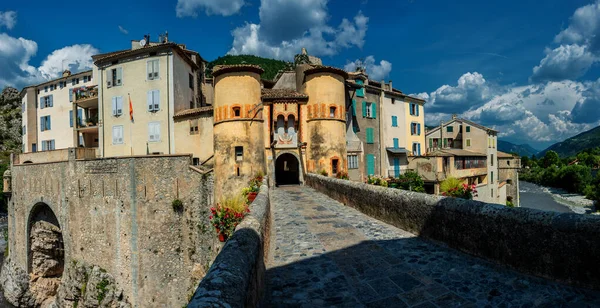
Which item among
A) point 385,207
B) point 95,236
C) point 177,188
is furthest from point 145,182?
point 385,207

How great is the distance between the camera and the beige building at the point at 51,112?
109ft

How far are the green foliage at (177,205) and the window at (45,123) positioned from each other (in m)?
27.1

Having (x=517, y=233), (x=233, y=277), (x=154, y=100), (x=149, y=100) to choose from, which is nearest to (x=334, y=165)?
(x=154, y=100)

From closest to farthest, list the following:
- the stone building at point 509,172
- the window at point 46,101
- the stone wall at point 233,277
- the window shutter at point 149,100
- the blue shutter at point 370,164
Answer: the stone wall at point 233,277 → the window shutter at point 149,100 → the blue shutter at point 370,164 → the window at point 46,101 → the stone building at point 509,172

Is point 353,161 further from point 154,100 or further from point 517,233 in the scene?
point 517,233

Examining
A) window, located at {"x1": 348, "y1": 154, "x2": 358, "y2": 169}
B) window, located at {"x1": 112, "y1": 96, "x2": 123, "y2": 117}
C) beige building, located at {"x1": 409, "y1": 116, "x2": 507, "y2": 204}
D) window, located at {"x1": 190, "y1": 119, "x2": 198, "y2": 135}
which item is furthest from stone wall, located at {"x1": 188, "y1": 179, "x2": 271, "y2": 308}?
beige building, located at {"x1": 409, "y1": 116, "x2": 507, "y2": 204}

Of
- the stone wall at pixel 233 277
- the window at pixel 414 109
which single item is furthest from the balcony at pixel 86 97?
the window at pixel 414 109

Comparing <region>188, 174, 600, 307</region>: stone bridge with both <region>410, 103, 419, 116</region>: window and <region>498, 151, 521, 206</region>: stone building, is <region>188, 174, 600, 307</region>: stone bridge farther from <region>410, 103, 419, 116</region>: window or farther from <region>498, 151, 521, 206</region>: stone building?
<region>498, 151, 521, 206</region>: stone building

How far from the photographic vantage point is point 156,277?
1798cm

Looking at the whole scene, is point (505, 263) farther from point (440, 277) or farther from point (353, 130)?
point (353, 130)

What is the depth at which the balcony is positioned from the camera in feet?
93.2

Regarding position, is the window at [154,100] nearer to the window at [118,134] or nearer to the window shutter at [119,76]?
the window shutter at [119,76]

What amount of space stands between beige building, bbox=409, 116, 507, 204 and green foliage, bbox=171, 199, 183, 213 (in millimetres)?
22150

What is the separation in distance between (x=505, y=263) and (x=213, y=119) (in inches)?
872
